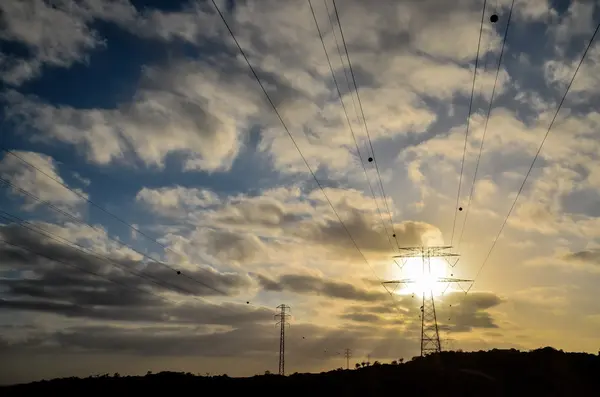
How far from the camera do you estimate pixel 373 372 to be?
177 feet

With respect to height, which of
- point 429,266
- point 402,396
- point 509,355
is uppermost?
point 429,266

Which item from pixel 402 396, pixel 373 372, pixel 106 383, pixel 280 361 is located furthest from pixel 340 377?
pixel 280 361

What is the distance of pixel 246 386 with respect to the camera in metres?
53.5

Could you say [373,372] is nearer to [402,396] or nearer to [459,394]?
[402,396]

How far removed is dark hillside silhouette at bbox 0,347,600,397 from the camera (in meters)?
46.8

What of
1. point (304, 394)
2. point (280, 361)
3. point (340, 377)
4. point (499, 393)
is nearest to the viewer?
point (499, 393)

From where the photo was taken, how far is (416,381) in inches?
1950

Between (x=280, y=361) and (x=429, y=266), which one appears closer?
(x=429, y=266)

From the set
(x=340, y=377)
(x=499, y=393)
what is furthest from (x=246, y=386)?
(x=499, y=393)

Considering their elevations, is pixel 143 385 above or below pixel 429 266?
below

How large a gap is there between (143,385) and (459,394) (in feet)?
106

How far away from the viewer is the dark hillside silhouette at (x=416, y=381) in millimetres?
46844

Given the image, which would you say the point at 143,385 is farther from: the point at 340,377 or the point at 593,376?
the point at 593,376

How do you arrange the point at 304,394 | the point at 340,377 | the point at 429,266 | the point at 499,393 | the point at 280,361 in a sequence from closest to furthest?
the point at 499,393, the point at 304,394, the point at 340,377, the point at 429,266, the point at 280,361
